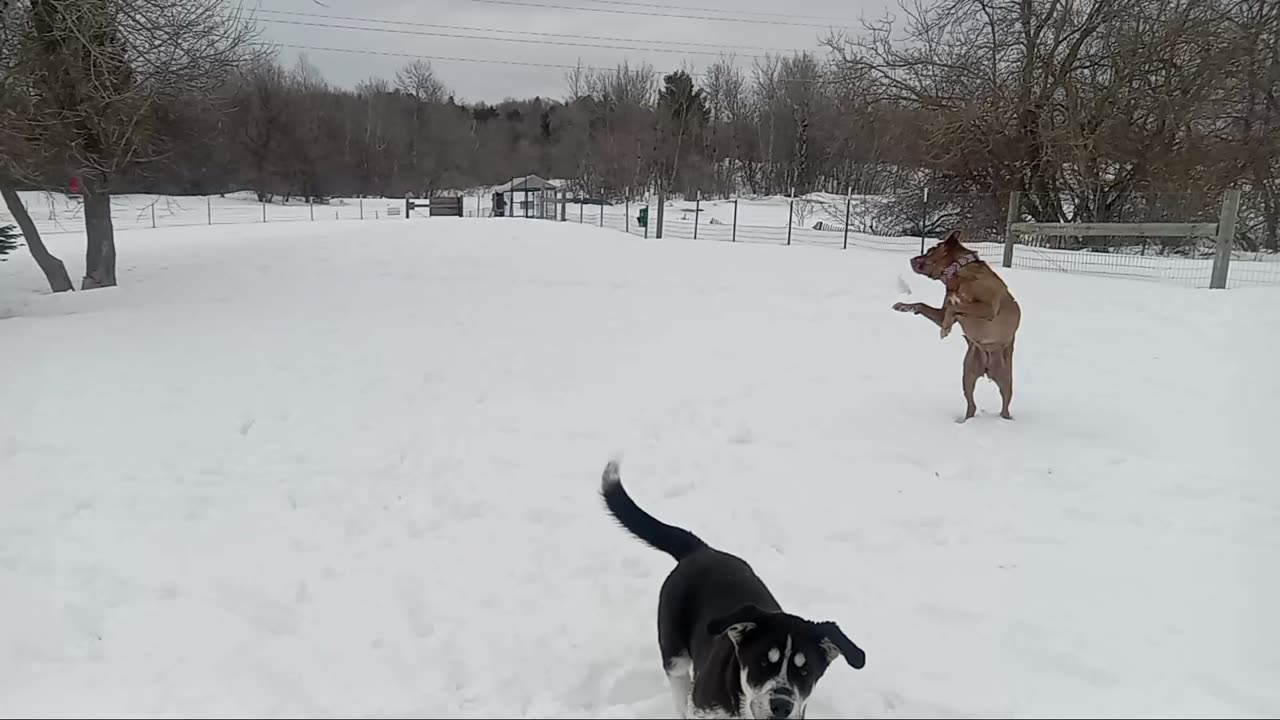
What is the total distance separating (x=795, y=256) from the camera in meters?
17.8

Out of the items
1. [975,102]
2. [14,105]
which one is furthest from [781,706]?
[975,102]

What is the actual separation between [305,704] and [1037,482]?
403 centimetres

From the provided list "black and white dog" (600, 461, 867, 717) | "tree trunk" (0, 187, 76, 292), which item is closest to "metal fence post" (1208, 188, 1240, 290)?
"black and white dog" (600, 461, 867, 717)

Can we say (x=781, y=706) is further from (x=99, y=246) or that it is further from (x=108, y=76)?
(x=99, y=246)

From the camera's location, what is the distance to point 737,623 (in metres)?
2.31

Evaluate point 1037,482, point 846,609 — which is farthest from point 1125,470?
point 846,609

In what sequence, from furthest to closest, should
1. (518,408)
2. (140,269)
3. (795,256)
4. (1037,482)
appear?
(795,256) → (140,269) → (518,408) → (1037,482)

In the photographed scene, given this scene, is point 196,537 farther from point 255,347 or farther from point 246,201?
point 246,201

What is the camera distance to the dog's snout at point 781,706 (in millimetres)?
2230

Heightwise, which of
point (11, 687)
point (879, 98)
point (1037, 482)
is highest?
point (879, 98)

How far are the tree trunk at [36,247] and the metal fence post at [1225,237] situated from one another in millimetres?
17379

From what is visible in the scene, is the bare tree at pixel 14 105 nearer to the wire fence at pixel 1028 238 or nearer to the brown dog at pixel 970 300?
the brown dog at pixel 970 300

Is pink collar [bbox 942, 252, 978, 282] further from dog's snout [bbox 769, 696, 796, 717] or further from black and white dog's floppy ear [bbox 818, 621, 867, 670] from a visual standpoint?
dog's snout [bbox 769, 696, 796, 717]

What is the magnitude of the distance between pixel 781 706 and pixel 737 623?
254mm
